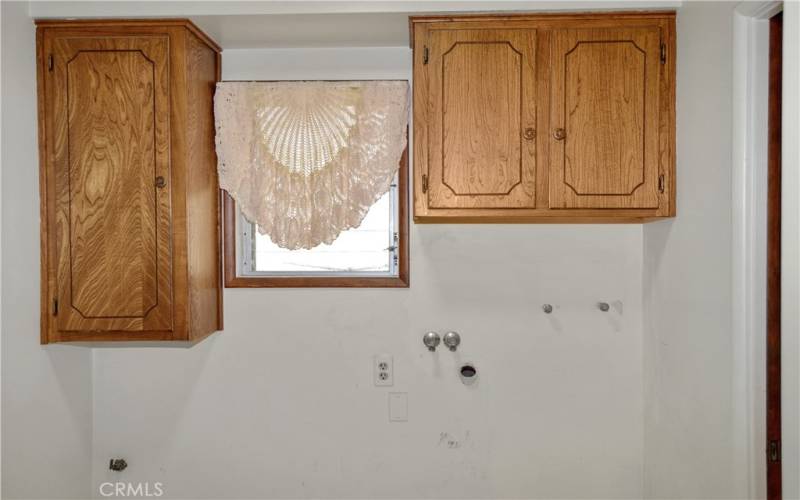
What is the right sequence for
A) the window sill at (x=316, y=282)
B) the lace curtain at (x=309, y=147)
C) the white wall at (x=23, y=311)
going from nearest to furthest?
the white wall at (x=23, y=311)
the lace curtain at (x=309, y=147)
the window sill at (x=316, y=282)

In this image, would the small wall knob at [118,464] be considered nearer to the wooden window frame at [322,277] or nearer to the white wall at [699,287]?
the wooden window frame at [322,277]

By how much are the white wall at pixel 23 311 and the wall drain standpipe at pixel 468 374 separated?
4.63 ft

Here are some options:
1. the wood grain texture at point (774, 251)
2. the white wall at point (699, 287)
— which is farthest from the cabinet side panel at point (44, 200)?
the wood grain texture at point (774, 251)

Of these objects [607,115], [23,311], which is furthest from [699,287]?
[23,311]

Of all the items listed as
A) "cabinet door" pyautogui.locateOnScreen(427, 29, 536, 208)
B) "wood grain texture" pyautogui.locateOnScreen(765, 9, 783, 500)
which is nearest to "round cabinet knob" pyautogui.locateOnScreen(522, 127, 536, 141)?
"cabinet door" pyautogui.locateOnScreen(427, 29, 536, 208)

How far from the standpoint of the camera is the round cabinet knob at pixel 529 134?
187cm

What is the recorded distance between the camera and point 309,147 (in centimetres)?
214

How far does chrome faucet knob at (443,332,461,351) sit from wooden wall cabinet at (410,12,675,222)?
0.55m

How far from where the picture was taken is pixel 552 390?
223cm

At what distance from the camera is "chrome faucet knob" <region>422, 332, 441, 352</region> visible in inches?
87.2

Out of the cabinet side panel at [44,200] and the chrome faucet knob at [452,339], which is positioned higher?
the cabinet side panel at [44,200]

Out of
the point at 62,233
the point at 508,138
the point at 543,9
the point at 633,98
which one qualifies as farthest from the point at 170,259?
the point at 633,98

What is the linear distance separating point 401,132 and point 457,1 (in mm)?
486

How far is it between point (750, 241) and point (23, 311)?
6.88ft
